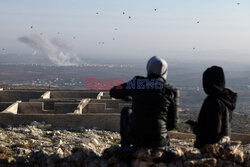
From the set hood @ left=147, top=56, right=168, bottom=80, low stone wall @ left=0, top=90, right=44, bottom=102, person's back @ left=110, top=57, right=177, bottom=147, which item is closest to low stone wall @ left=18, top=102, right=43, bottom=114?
low stone wall @ left=0, top=90, right=44, bottom=102

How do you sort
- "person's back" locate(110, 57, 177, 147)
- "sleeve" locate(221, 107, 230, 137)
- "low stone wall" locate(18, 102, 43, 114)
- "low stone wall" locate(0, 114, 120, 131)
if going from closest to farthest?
"person's back" locate(110, 57, 177, 147)
"sleeve" locate(221, 107, 230, 137)
"low stone wall" locate(0, 114, 120, 131)
"low stone wall" locate(18, 102, 43, 114)

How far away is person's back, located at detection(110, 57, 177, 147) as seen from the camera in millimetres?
4484

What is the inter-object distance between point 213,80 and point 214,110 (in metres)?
0.47

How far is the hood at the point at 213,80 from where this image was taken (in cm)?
480

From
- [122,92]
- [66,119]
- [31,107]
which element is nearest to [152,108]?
[122,92]

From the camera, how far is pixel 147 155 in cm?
450

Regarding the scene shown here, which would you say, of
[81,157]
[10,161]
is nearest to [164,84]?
[81,157]

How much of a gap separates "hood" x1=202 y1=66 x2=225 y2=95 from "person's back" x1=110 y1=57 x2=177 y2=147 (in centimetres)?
57

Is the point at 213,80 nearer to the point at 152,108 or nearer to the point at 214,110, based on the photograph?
the point at 214,110

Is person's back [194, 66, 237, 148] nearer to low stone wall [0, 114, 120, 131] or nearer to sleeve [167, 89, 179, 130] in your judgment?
sleeve [167, 89, 179, 130]

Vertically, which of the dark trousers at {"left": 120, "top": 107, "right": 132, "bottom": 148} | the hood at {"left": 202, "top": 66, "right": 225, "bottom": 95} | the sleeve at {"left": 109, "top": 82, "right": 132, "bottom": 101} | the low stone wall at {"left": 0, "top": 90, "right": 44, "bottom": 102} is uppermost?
the hood at {"left": 202, "top": 66, "right": 225, "bottom": 95}

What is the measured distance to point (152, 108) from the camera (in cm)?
448

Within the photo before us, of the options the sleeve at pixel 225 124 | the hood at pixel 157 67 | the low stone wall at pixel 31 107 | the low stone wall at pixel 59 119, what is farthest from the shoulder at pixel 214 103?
the low stone wall at pixel 31 107

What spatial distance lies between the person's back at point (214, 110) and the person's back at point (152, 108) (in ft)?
1.45
